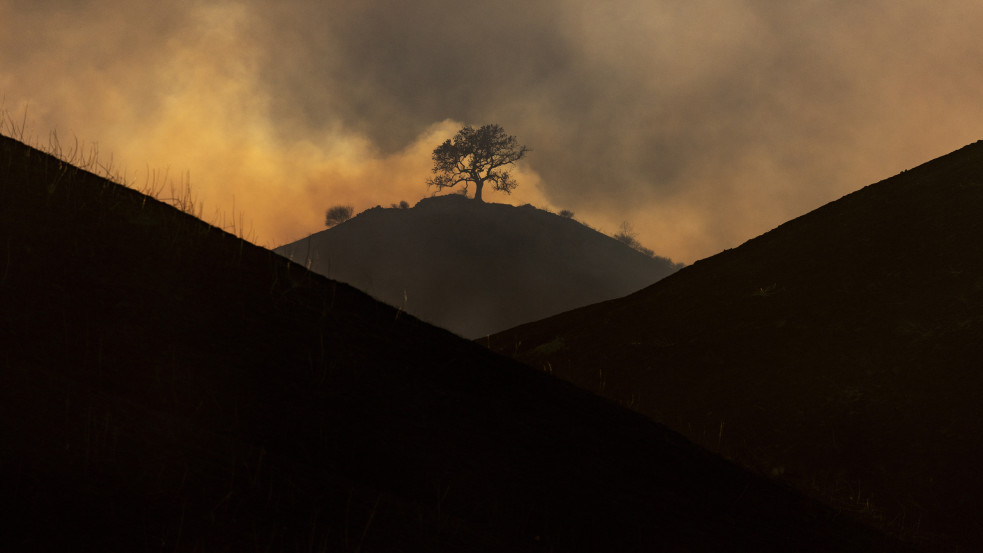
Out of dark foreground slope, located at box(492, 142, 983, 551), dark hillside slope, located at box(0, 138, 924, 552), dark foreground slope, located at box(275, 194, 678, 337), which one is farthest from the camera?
dark foreground slope, located at box(275, 194, 678, 337)

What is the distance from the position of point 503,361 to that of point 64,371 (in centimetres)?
527

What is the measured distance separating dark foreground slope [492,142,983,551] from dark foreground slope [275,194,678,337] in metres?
63.1

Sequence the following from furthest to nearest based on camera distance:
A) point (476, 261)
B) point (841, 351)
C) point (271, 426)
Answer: point (476, 261) < point (841, 351) < point (271, 426)

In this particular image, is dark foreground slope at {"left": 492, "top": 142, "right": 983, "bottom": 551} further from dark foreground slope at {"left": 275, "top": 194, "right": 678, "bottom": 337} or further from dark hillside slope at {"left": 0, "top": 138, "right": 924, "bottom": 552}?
dark foreground slope at {"left": 275, "top": 194, "right": 678, "bottom": 337}

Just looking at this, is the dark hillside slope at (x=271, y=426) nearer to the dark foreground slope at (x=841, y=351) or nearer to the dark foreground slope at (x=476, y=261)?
the dark foreground slope at (x=841, y=351)

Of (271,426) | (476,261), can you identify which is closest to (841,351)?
(271,426)

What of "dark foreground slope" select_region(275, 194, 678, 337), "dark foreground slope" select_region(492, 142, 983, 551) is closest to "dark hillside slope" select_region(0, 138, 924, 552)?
"dark foreground slope" select_region(492, 142, 983, 551)

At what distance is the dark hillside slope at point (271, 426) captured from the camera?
4.66 m

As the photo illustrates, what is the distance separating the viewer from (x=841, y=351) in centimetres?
1455

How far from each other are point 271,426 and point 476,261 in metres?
95.6

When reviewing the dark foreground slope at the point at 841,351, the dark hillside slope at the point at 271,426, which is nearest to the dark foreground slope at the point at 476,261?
the dark foreground slope at the point at 841,351

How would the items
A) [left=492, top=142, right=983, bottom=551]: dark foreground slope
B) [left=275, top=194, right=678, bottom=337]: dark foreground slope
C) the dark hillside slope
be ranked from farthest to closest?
[left=275, top=194, right=678, bottom=337]: dark foreground slope
[left=492, top=142, right=983, bottom=551]: dark foreground slope
the dark hillside slope

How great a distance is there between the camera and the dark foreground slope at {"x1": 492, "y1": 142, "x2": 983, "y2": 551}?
11562mm

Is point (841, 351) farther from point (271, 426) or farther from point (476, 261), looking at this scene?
point (476, 261)
